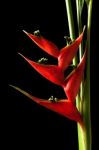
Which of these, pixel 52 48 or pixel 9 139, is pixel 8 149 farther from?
pixel 52 48

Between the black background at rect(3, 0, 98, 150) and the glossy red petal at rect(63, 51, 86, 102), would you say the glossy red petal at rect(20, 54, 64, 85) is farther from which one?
the black background at rect(3, 0, 98, 150)

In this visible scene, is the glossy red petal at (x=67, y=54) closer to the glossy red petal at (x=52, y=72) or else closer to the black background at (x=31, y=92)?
the glossy red petal at (x=52, y=72)

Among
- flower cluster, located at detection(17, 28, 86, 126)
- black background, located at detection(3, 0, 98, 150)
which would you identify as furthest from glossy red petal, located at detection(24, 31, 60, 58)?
black background, located at detection(3, 0, 98, 150)

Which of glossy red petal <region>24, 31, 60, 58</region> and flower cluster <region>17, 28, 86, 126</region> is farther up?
glossy red petal <region>24, 31, 60, 58</region>

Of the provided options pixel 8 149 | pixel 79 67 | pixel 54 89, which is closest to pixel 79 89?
pixel 79 67

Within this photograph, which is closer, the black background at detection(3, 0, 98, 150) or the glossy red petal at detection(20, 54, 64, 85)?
the glossy red petal at detection(20, 54, 64, 85)

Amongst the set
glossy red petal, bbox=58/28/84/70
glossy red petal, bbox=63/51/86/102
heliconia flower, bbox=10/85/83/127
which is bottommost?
heliconia flower, bbox=10/85/83/127

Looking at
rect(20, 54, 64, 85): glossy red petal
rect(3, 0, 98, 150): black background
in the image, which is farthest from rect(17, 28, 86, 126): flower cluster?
rect(3, 0, 98, 150): black background

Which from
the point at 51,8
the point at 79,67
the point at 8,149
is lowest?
the point at 8,149

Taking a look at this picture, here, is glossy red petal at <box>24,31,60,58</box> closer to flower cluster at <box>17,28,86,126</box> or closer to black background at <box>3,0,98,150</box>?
flower cluster at <box>17,28,86,126</box>
